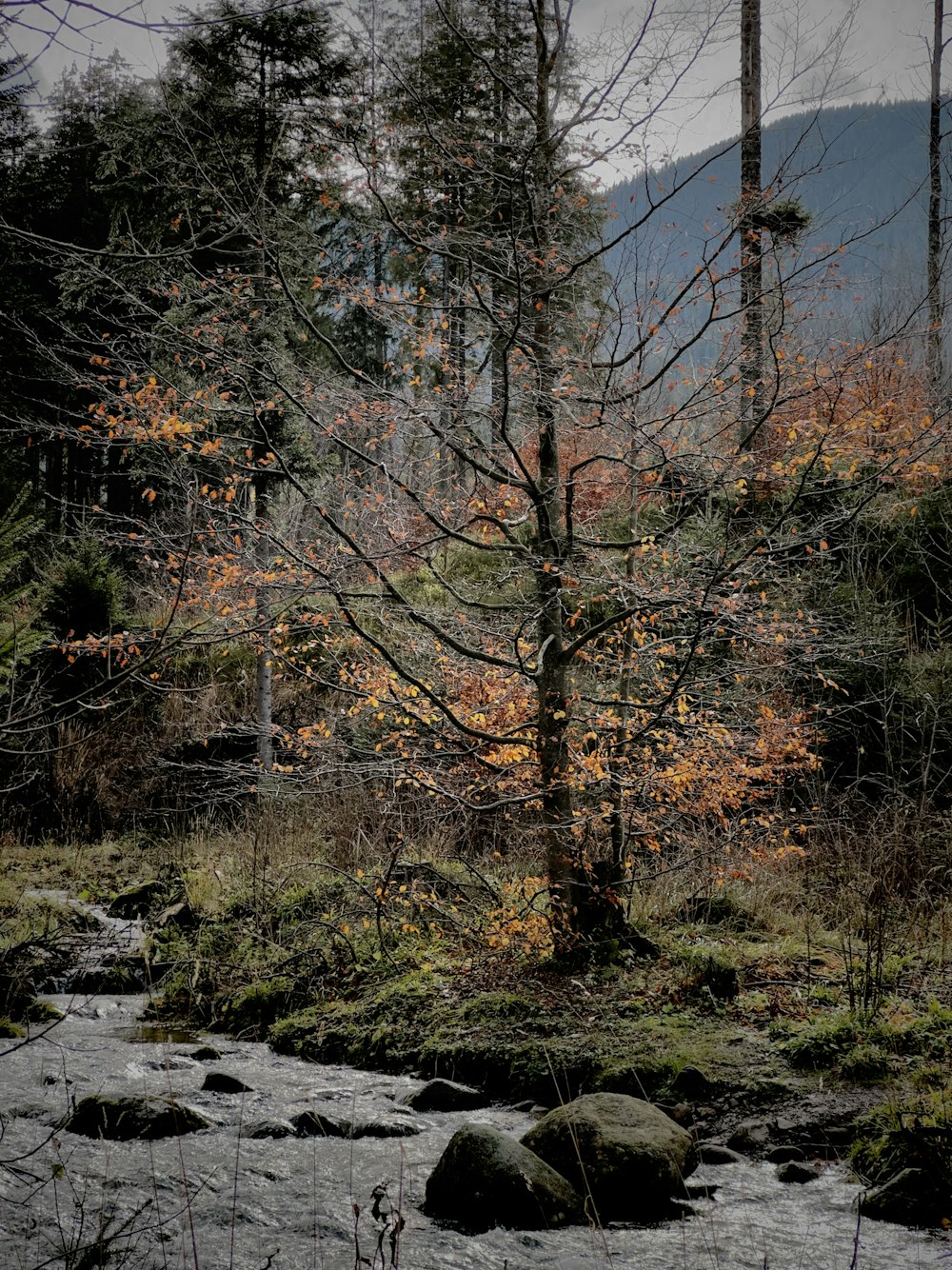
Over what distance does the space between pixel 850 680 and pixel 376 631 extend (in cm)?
636

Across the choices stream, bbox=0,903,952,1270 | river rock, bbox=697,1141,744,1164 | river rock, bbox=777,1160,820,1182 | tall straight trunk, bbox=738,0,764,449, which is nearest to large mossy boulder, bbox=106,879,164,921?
stream, bbox=0,903,952,1270

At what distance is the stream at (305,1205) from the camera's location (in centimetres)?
339

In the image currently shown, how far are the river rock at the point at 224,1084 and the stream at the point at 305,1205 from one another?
0.21 ft

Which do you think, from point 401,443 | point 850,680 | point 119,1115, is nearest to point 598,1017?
point 119,1115

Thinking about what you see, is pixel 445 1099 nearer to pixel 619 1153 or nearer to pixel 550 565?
pixel 619 1153

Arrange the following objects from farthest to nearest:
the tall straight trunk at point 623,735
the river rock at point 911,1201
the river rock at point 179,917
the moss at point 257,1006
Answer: the river rock at point 179,917
the moss at point 257,1006
the tall straight trunk at point 623,735
the river rock at point 911,1201

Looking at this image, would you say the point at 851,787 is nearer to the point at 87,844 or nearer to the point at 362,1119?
the point at 362,1119

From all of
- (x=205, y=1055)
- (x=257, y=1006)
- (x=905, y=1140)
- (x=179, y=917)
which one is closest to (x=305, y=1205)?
(x=205, y=1055)

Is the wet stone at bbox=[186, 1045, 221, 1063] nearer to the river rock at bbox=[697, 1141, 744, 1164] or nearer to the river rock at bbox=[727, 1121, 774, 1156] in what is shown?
the river rock at bbox=[697, 1141, 744, 1164]

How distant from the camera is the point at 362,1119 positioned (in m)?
4.89

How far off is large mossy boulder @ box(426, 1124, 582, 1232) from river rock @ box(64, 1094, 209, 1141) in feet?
4.78

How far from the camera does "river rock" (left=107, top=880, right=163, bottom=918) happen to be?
30.2ft

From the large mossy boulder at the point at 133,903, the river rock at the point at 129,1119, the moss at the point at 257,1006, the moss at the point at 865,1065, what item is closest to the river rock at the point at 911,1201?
the moss at the point at 865,1065

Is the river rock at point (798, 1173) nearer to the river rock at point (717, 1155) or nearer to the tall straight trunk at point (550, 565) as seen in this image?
the river rock at point (717, 1155)
